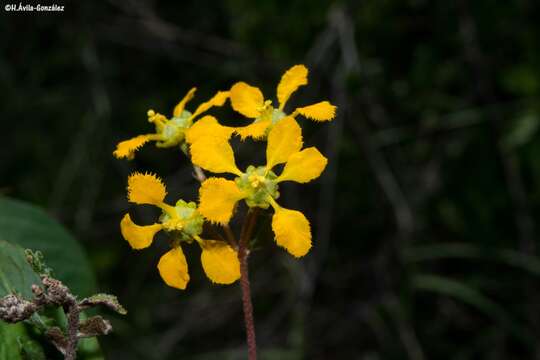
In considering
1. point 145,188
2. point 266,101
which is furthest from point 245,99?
point 145,188

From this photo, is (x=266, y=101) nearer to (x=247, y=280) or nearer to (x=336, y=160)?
(x=247, y=280)

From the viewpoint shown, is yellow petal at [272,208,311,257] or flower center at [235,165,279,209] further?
flower center at [235,165,279,209]

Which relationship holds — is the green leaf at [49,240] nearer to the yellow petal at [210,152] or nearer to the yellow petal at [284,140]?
the yellow petal at [210,152]

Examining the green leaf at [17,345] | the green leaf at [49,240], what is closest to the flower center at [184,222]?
the green leaf at [17,345]

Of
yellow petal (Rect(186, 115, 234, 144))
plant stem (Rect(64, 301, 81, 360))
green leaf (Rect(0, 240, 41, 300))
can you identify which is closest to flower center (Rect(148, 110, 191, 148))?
yellow petal (Rect(186, 115, 234, 144))

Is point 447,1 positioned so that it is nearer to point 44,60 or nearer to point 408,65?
point 408,65

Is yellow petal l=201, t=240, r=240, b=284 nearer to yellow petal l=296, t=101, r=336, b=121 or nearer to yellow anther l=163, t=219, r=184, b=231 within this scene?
yellow anther l=163, t=219, r=184, b=231
